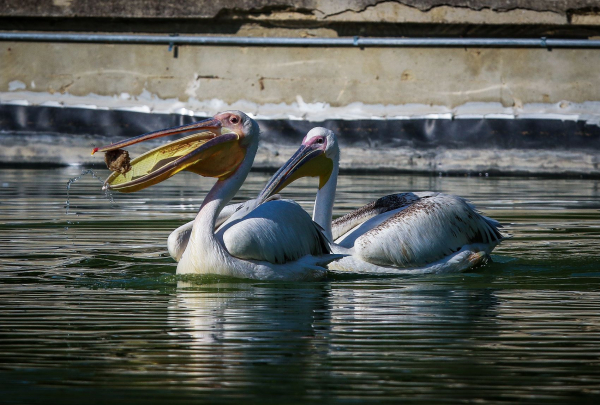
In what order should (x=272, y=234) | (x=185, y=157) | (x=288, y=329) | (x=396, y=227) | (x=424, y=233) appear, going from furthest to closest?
(x=424, y=233) < (x=396, y=227) < (x=185, y=157) < (x=272, y=234) < (x=288, y=329)

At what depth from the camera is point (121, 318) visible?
3957 millimetres

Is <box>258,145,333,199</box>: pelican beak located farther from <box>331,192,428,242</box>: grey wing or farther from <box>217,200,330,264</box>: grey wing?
<box>217,200,330,264</box>: grey wing

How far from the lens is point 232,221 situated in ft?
17.4

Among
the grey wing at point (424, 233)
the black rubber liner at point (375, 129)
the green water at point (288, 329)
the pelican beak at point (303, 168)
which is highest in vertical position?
the black rubber liner at point (375, 129)

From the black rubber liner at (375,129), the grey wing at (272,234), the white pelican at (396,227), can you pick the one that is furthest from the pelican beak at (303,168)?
the black rubber liner at (375,129)

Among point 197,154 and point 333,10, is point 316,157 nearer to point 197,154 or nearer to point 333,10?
point 197,154

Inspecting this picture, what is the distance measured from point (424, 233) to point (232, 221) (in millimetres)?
1117

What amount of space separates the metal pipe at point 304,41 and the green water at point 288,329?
6458mm

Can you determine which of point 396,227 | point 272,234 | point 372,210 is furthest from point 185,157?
point 372,210

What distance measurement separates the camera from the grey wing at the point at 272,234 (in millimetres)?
4988

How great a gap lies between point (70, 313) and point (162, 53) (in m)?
9.86

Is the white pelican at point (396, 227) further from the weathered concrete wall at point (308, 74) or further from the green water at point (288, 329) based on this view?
the weathered concrete wall at point (308, 74)

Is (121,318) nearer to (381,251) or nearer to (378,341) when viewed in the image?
(378,341)

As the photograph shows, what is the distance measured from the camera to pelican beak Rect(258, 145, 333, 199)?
19.0 feet
